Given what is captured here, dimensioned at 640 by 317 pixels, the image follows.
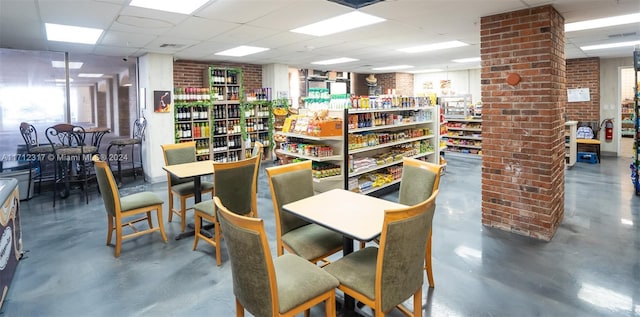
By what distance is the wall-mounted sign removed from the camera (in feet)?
30.2

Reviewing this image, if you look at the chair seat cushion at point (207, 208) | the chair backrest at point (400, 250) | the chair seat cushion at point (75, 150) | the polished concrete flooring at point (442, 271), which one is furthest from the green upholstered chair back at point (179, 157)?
the chair backrest at point (400, 250)

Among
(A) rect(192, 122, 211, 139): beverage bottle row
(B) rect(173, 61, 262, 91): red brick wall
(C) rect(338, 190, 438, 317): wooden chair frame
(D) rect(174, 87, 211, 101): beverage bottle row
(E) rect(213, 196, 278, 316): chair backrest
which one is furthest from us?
(B) rect(173, 61, 262, 91): red brick wall

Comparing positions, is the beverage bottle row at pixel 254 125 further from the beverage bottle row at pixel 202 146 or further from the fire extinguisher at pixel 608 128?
the fire extinguisher at pixel 608 128

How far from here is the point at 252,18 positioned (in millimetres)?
4359

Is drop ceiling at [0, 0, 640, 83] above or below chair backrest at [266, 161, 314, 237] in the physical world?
above

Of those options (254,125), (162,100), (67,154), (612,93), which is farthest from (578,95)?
(67,154)

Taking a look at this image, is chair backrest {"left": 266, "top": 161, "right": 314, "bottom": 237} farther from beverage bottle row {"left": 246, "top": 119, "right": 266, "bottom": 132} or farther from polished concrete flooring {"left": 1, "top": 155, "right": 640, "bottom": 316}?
beverage bottle row {"left": 246, "top": 119, "right": 266, "bottom": 132}

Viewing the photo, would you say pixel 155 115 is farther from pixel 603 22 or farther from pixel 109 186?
pixel 603 22

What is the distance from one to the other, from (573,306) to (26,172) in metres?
7.59

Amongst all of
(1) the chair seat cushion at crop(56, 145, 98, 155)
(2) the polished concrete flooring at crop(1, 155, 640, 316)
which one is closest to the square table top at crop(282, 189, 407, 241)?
(2) the polished concrete flooring at crop(1, 155, 640, 316)

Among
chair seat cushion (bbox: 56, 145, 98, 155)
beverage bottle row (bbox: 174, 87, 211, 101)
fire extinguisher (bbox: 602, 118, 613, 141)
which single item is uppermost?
beverage bottle row (bbox: 174, 87, 211, 101)

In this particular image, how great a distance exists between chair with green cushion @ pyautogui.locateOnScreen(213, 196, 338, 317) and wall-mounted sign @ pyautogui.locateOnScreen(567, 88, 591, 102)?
10.2m

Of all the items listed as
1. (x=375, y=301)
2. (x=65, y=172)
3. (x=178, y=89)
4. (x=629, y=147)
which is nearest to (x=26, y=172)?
(x=65, y=172)

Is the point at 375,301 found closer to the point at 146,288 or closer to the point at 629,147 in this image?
the point at 146,288
